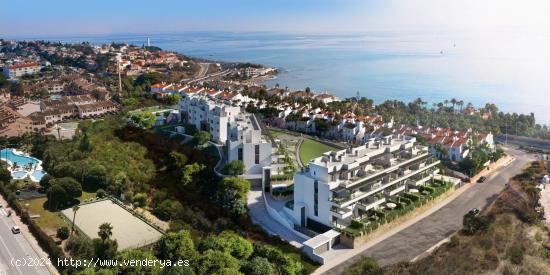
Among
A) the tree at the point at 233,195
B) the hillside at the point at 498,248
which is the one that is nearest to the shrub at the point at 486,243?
the hillside at the point at 498,248

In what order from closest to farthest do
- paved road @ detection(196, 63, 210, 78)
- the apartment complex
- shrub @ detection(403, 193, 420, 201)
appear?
shrub @ detection(403, 193, 420, 201) → the apartment complex → paved road @ detection(196, 63, 210, 78)

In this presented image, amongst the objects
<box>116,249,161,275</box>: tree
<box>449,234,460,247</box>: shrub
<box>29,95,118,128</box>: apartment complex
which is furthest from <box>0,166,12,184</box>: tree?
<box>449,234,460,247</box>: shrub

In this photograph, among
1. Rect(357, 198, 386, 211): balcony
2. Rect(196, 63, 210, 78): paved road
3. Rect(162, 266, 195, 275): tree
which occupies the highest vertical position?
Rect(196, 63, 210, 78): paved road

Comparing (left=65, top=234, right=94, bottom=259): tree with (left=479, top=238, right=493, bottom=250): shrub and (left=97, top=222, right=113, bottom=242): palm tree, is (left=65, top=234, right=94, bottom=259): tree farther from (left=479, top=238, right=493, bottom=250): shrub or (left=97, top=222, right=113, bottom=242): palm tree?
(left=479, top=238, right=493, bottom=250): shrub

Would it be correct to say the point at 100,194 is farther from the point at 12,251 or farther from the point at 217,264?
the point at 217,264

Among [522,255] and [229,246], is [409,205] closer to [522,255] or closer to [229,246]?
[522,255]

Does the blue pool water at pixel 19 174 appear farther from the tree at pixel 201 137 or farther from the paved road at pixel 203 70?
the paved road at pixel 203 70

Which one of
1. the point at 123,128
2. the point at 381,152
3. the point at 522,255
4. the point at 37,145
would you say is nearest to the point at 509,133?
Result: the point at 381,152
